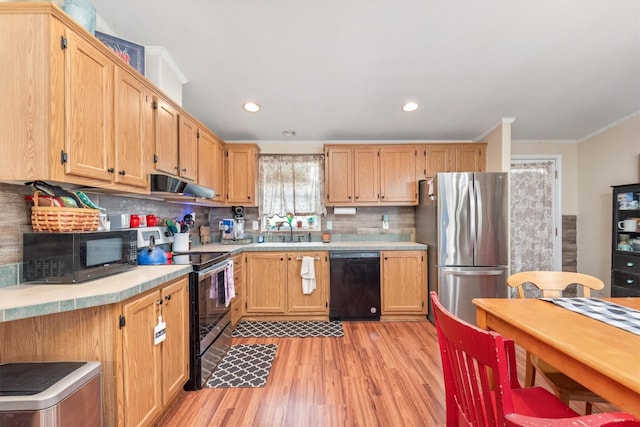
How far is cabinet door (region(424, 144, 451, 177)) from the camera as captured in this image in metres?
3.71

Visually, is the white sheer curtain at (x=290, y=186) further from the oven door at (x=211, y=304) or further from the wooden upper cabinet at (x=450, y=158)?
the oven door at (x=211, y=304)

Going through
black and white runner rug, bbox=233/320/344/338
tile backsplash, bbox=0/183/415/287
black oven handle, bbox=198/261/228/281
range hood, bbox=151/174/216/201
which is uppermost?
range hood, bbox=151/174/216/201

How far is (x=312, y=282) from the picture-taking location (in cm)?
331

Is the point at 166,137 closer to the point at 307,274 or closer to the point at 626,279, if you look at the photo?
the point at 307,274

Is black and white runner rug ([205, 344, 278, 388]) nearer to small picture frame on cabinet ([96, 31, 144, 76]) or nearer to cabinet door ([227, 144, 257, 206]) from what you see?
cabinet door ([227, 144, 257, 206])

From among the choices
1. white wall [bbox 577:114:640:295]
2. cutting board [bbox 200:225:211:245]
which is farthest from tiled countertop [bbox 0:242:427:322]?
white wall [bbox 577:114:640:295]

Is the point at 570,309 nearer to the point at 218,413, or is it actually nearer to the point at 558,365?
the point at 558,365

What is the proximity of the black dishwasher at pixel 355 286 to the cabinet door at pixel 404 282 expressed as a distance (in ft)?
0.33

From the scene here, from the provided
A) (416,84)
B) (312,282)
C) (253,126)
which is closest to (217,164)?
(253,126)

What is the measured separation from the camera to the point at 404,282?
11.0ft

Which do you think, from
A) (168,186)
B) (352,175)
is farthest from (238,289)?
(352,175)

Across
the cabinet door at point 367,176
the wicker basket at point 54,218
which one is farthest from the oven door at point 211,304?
the cabinet door at point 367,176

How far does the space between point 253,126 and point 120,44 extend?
1.70 meters

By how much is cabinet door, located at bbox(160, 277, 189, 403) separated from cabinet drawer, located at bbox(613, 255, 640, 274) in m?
4.38
